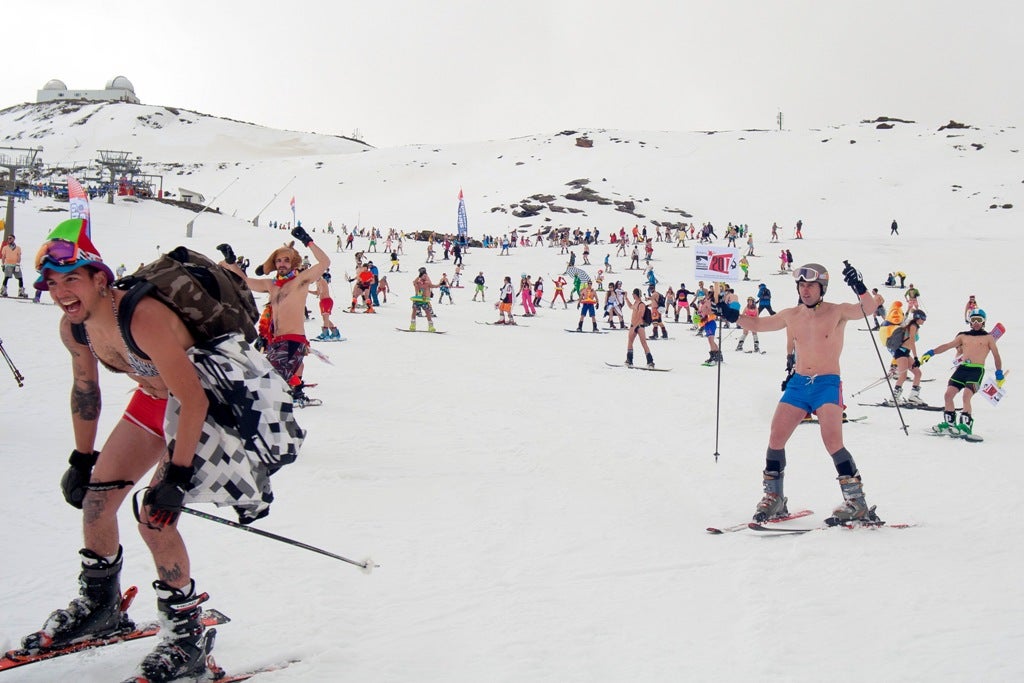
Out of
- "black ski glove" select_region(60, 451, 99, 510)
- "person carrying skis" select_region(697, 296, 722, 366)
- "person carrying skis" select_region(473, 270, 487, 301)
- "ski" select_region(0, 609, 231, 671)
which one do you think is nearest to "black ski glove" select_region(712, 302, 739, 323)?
"ski" select_region(0, 609, 231, 671)

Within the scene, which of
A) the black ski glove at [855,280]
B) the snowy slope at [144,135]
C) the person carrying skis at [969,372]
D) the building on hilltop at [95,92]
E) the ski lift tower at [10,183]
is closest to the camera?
the black ski glove at [855,280]

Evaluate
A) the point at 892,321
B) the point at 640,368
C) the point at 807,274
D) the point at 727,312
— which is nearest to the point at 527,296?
the point at 640,368

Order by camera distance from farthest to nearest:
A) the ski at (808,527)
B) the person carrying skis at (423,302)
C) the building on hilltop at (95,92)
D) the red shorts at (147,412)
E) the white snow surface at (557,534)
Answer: the building on hilltop at (95,92), the person carrying skis at (423,302), the ski at (808,527), the white snow surface at (557,534), the red shorts at (147,412)

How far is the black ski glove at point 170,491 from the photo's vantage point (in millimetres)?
2957

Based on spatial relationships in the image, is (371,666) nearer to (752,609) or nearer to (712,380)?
(752,609)

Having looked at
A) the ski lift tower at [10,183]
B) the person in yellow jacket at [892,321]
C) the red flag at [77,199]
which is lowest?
the person in yellow jacket at [892,321]

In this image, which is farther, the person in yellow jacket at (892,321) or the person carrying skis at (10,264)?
the person carrying skis at (10,264)

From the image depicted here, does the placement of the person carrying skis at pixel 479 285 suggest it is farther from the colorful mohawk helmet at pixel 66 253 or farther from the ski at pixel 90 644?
the colorful mohawk helmet at pixel 66 253

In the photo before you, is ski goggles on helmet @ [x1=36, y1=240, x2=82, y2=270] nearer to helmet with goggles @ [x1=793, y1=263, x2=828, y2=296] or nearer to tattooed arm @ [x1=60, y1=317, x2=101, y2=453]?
tattooed arm @ [x1=60, y1=317, x2=101, y2=453]

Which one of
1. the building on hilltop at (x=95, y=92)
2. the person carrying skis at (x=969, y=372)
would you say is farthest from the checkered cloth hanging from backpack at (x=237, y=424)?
the building on hilltop at (x=95, y=92)

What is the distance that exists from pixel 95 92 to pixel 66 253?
481ft

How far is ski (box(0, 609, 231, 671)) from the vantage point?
316 centimetres

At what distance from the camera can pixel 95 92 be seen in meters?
127

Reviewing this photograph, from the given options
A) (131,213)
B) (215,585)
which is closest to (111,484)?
(215,585)
